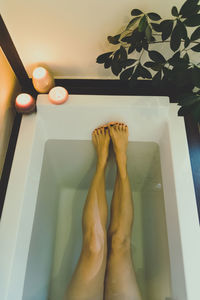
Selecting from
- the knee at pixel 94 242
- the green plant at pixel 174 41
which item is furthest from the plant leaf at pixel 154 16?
the knee at pixel 94 242

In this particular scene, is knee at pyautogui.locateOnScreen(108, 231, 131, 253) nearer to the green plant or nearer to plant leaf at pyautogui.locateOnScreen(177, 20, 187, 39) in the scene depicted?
the green plant

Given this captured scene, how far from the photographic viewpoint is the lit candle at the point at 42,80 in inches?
46.4

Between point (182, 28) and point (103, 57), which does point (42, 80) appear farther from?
point (182, 28)

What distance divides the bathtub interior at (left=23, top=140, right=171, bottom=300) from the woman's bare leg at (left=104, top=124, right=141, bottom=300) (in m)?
0.13

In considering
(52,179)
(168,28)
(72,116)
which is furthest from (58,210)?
(168,28)

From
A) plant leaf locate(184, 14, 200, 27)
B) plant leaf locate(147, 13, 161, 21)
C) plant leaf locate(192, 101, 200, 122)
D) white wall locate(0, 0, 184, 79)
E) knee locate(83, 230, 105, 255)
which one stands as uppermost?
white wall locate(0, 0, 184, 79)

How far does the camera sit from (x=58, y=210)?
5.47 ft

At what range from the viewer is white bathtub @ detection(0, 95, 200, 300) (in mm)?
974

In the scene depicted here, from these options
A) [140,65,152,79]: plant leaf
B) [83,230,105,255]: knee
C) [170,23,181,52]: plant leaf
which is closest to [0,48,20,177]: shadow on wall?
[83,230,105,255]: knee

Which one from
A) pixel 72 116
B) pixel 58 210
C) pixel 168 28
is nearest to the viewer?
pixel 168 28

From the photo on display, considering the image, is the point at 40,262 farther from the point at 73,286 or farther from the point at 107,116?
the point at 107,116

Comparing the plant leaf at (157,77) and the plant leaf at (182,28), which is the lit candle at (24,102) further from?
the plant leaf at (182,28)

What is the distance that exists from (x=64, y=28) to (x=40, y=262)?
50.7 inches

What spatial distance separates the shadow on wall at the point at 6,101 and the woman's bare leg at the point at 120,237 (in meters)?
0.59
